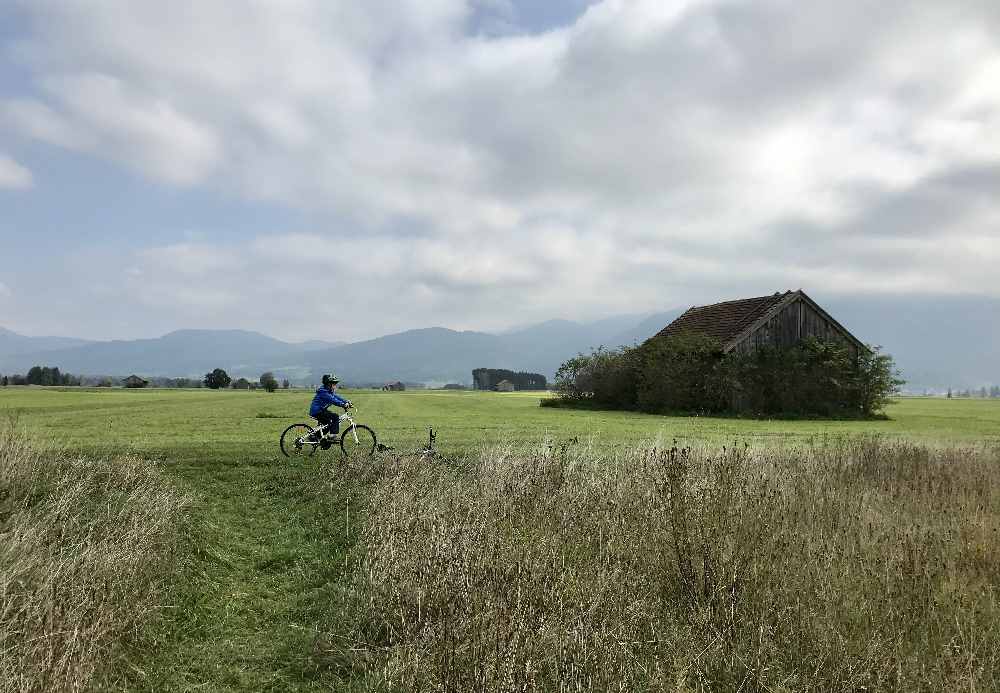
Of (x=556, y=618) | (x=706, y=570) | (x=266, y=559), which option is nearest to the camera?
(x=556, y=618)

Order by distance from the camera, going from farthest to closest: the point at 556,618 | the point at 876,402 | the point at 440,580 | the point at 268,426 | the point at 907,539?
the point at 876,402, the point at 268,426, the point at 907,539, the point at 440,580, the point at 556,618

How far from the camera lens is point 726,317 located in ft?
158

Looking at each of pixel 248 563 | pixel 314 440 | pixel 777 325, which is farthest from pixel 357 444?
pixel 777 325

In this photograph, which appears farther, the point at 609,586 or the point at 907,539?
the point at 907,539

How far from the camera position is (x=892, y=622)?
7.10m

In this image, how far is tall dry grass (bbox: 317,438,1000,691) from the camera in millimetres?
6152

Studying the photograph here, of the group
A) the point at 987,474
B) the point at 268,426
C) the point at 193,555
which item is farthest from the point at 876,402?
the point at 193,555

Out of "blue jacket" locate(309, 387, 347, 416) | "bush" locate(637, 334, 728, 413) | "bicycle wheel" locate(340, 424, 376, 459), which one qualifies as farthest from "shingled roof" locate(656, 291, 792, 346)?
"blue jacket" locate(309, 387, 347, 416)

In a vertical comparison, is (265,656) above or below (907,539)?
below

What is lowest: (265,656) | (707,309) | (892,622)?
(265,656)

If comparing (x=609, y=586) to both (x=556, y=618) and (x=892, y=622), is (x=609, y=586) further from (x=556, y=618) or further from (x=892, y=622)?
(x=892, y=622)

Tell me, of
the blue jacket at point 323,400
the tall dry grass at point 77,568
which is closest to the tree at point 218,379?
the blue jacket at point 323,400

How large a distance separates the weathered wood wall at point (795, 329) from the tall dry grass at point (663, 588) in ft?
110

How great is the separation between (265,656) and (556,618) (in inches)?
127
